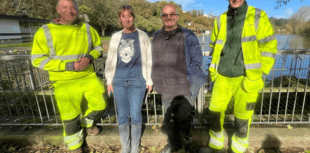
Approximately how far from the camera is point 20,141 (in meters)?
3.07

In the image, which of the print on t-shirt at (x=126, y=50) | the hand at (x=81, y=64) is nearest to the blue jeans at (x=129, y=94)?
the print on t-shirt at (x=126, y=50)

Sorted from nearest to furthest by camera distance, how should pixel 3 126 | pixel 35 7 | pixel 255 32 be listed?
pixel 255 32
pixel 3 126
pixel 35 7

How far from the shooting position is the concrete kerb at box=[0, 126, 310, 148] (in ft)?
9.05

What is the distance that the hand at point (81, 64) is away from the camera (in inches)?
85.6

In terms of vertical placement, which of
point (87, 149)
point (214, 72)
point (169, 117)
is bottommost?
point (87, 149)

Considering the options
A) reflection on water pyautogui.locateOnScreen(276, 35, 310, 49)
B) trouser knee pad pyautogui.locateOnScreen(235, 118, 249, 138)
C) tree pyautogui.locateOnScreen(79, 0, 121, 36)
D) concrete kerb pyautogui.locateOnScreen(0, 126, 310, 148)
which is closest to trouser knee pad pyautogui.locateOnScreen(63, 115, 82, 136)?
concrete kerb pyautogui.locateOnScreen(0, 126, 310, 148)

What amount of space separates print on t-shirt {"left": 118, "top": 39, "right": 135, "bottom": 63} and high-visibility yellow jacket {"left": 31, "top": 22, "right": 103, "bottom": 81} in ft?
1.35

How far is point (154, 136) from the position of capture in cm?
294

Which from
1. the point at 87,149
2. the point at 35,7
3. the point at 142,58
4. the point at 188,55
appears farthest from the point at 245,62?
the point at 35,7

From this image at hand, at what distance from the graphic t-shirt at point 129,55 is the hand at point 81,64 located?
0.41 m

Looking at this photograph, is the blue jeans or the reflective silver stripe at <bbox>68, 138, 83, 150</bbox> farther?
the reflective silver stripe at <bbox>68, 138, 83, 150</bbox>

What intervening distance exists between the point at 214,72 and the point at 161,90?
0.73 m

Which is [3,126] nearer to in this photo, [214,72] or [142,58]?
[142,58]

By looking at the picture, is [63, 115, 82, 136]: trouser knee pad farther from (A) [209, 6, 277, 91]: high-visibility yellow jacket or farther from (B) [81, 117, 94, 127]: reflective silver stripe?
(A) [209, 6, 277, 91]: high-visibility yellow jacket
